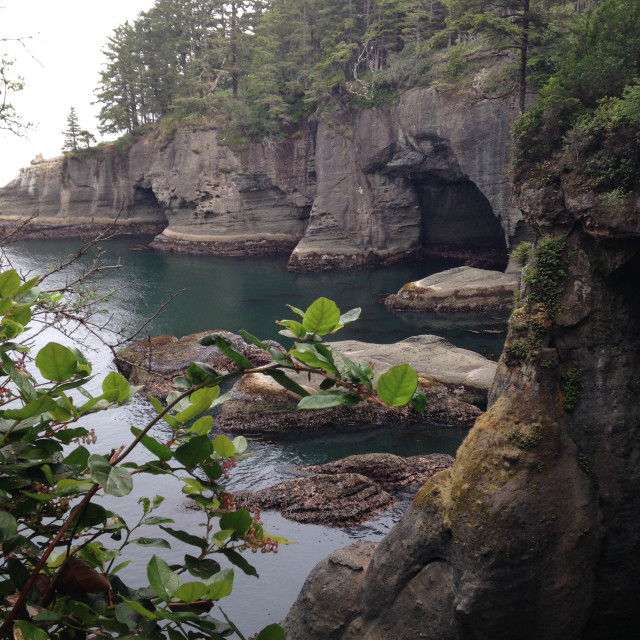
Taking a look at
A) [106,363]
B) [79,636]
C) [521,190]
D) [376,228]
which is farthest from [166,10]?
[79,636]

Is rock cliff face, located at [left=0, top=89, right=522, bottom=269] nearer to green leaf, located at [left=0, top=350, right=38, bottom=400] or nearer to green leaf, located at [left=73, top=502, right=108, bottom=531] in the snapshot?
green leaf, located at [left=0, top=350, right=38, bottom=400]

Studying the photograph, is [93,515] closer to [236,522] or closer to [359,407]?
[236,522]

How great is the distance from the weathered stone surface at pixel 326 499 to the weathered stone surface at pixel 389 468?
0.54 metres

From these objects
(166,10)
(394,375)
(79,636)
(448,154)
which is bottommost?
(79,636)

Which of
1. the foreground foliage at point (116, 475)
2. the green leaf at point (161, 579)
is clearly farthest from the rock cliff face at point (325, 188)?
the green leaf at point (161, 579)

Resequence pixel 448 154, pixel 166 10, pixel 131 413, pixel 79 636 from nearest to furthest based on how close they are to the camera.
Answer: pixel 79 636 < pixel 131 413 < pixel 448 154 < pixel 166 10

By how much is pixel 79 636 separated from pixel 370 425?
1608cm

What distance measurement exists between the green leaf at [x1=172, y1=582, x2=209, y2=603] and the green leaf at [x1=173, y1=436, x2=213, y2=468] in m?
0.45

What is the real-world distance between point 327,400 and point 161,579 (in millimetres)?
846

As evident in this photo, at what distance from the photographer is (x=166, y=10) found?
52.7m

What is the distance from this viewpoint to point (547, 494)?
27.4ft

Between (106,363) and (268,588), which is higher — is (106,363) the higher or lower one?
the higher one

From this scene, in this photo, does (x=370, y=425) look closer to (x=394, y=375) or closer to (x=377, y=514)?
(x=377, y=514)

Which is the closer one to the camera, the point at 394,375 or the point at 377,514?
the point at 394,375
